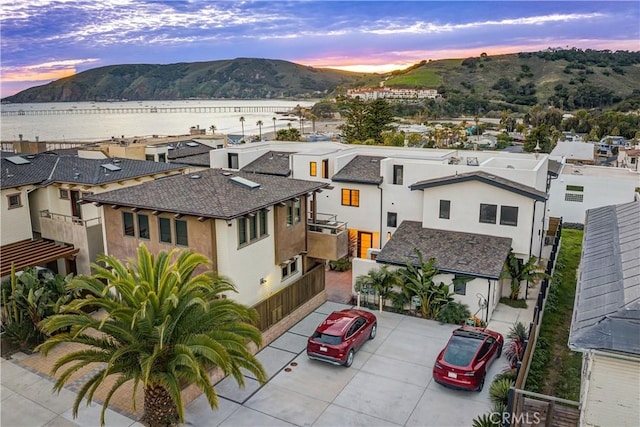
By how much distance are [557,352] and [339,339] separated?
860cm

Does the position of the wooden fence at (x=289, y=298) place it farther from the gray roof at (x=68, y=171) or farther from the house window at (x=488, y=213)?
the gray roof at (x=68, y=171)

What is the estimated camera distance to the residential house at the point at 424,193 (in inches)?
899

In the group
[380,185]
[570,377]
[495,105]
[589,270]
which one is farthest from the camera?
[495,105]

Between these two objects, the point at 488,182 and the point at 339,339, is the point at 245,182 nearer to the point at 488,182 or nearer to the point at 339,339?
the point at 339,339

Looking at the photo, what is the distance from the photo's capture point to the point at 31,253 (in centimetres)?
2173

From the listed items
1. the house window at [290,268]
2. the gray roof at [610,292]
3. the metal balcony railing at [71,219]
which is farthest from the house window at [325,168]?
the gray roof at [610,292]

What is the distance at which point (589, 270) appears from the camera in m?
14.3

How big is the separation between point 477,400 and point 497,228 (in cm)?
1043

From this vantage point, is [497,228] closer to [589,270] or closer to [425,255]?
[425,255]

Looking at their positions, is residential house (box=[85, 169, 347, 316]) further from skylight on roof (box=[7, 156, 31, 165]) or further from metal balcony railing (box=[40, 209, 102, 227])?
skylight on roof (box=[7, 156, 31, 165])

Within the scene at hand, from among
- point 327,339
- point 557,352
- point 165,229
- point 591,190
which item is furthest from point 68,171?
point 591,190

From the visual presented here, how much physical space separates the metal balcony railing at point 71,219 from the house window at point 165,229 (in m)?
5.88

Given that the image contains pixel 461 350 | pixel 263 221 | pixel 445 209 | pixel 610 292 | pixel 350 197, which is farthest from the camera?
pixel 350 197

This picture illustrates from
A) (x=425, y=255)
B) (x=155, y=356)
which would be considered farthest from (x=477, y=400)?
(x=155, y=356)
